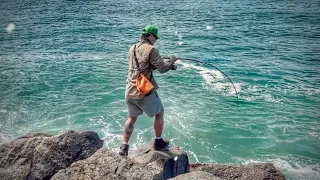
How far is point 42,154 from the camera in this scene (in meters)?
5.94

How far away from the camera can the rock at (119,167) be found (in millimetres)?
4621

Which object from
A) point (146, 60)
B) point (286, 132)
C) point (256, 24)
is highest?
point (146, 60)

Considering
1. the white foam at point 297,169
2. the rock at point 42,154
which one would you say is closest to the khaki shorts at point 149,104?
the rock at point 42,154

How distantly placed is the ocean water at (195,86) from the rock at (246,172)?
264cm

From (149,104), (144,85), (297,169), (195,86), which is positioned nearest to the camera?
(144,85)

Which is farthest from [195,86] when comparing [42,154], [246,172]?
[42,154]

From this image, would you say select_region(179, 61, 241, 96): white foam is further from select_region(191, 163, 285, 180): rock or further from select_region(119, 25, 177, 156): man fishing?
select_region(119, 25, 177, 156): man fishing

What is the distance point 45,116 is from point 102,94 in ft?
9.31

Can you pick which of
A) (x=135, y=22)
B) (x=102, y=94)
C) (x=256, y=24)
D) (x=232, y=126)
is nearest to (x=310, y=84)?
(x=232, y=126)

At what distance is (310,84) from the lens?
47.8ft

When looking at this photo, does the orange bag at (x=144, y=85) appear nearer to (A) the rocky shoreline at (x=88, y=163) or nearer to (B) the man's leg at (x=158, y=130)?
(B) the man's leg at (x=158, y=130)

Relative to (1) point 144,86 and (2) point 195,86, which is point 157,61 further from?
(2) point 195,86

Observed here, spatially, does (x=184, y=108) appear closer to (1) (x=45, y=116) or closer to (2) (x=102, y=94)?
(2) (x=102, y=94)

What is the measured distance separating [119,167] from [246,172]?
9.47 ft
